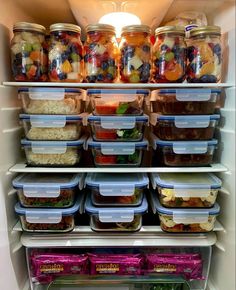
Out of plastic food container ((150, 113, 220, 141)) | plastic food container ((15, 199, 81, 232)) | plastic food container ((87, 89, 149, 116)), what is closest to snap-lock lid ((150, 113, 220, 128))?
plastic food container ((150, 113, 220, 141))

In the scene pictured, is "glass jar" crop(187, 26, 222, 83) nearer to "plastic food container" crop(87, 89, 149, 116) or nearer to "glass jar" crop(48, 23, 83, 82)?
"plastic food container" crop(87, 89, 149, 116)

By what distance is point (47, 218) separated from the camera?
99cm

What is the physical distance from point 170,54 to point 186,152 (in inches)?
13.7

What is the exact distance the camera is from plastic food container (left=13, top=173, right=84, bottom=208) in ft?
3.23

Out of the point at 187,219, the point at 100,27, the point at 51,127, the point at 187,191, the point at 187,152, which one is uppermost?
the point at 100,27

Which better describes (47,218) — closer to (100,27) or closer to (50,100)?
(50,100)

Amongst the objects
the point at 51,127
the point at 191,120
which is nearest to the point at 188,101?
the point at 191,120

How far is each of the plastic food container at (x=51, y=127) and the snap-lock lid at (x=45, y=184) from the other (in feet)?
0.53

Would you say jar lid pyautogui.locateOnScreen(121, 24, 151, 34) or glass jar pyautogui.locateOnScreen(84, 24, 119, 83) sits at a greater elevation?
jar lid pyautogui.locateOnScreen(121, 24, 151, 34)

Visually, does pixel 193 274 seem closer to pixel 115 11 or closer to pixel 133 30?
pixel 133 30

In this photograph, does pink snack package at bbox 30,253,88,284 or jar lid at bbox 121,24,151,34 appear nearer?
jar lid at bbox 121,24,151,34

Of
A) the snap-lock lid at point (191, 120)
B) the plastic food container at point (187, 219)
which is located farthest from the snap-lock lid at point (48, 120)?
the plastic food container at point (187, 219)

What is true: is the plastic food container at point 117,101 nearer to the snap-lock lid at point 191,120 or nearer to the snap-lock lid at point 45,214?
the snap-lock lid at point 191,120

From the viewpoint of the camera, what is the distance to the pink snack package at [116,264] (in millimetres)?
1049
